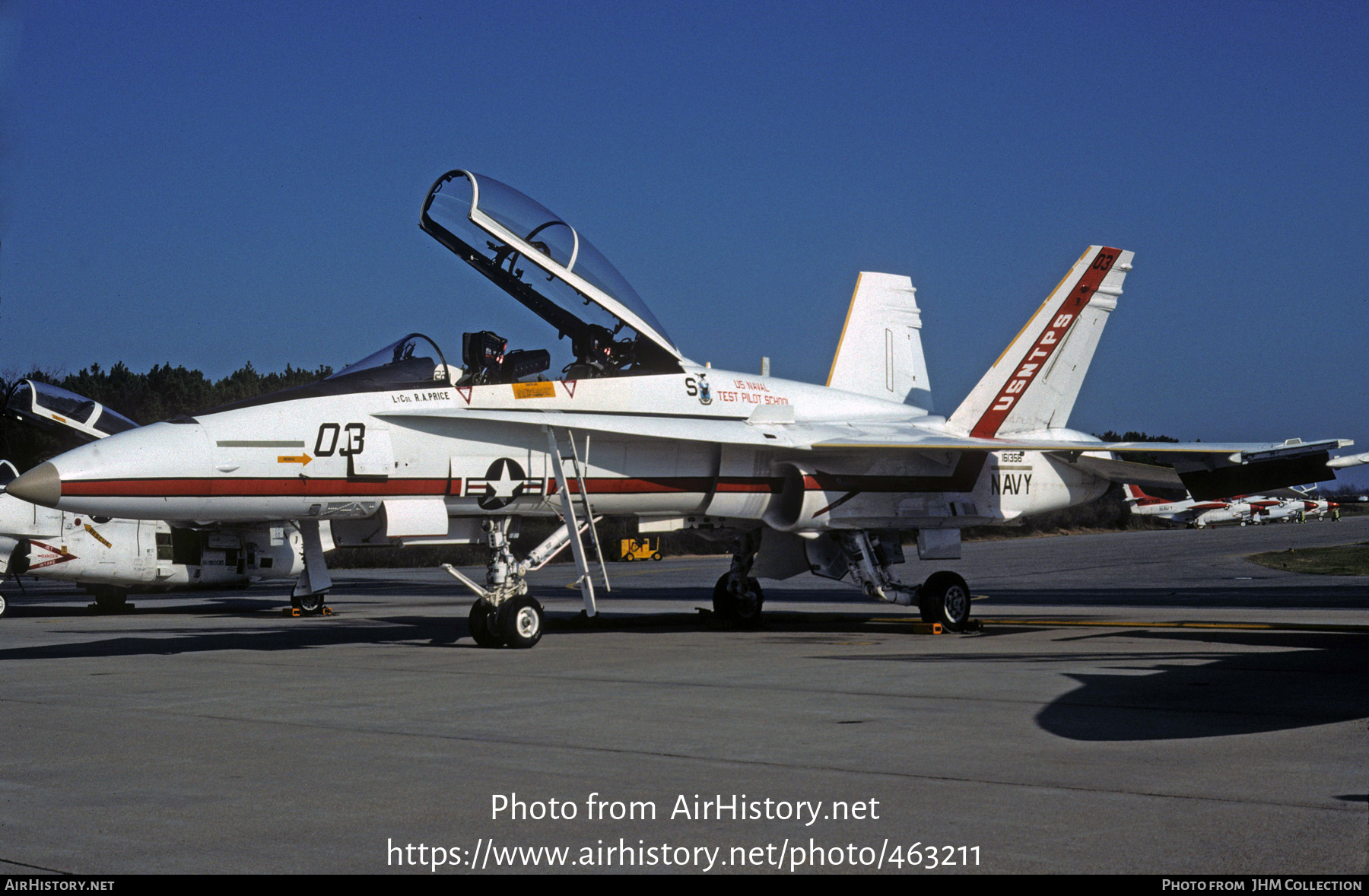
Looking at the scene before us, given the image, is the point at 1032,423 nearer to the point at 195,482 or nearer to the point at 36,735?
the point at 195,482

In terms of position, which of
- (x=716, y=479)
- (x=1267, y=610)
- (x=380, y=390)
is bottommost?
(x=1267, y=610)

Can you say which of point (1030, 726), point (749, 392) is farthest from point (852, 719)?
point (749, 392)

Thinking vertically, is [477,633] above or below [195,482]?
below

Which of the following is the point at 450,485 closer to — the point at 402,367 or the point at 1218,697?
the point at 402,367

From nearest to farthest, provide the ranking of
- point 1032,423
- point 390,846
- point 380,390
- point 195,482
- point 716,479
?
point 390,846 < point 195,482 < point 380,390 < point 716,479 < point 1032,423

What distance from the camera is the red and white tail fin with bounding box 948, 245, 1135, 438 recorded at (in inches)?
627

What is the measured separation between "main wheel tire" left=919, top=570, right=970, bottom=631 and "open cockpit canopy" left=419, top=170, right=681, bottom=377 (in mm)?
4296

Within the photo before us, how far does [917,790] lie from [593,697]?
3663 mm

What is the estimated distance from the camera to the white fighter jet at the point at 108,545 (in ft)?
63.7

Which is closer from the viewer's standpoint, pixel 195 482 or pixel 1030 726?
pixel 1030 726

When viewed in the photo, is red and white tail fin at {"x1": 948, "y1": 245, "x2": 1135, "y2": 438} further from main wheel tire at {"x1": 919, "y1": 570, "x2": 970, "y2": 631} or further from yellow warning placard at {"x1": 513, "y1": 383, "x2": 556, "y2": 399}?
yellow warning placard at {"x1": 513, "y1": 383, "x2": 556, "y2": 399}

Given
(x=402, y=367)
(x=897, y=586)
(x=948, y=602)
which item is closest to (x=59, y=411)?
(x=402, y=367)

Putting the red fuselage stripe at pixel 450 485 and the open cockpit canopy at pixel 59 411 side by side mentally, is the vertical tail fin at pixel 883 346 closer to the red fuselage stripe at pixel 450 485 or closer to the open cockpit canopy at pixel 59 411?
the red fuselage stripe at pixel 450 485
